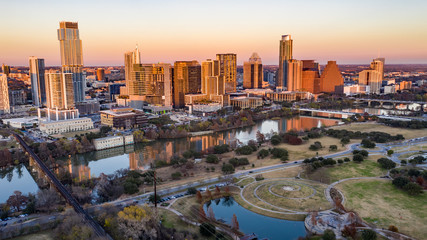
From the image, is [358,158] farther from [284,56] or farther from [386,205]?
[284,56]

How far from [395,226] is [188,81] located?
26.3 m

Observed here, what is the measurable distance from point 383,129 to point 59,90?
74.8ft

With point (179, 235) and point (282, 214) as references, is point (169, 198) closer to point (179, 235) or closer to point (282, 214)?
point (179, 235)

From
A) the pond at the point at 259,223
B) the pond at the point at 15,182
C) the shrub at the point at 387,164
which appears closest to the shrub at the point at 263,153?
the shrub at the point at 387,164

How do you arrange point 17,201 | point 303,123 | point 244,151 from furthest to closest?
point 303,123, point 244,151, point 17,201

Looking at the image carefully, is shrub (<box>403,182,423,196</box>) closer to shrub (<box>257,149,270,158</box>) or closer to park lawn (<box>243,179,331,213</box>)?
park lawn (<box>243,179,331,213</box>)

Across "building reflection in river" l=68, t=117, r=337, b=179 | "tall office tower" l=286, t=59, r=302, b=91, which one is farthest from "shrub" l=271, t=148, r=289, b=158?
"tall office tower" l=286, t=59, r=302, b=91

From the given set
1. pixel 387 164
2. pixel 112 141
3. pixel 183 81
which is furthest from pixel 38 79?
pixel 387 164

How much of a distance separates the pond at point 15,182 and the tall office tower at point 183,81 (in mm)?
17441

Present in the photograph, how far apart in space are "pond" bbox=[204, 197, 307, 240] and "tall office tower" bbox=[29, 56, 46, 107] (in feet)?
86.7

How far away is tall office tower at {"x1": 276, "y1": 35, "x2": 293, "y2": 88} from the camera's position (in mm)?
45853

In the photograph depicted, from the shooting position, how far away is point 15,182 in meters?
13.0

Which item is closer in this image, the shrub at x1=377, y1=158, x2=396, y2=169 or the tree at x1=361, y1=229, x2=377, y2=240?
the tree at x1=361, y1=229, x2=377, y2=240

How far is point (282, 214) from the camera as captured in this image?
9.34 metres
